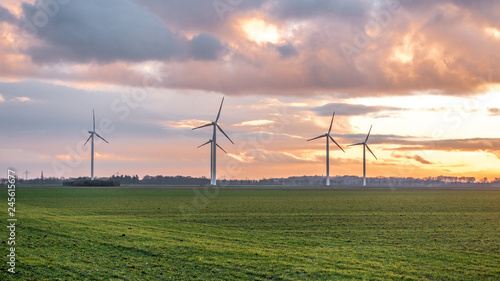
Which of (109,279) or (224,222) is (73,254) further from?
(224,222)

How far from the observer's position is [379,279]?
15.3m

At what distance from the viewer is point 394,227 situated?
94.7 feet

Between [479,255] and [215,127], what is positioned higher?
[215,127]

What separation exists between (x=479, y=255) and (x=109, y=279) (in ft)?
48.1

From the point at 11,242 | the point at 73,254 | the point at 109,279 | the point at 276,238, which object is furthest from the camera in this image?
the point at 276,238

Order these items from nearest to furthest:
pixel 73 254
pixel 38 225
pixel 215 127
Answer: pixel 73 254
pixel 38 225
pixel 215 127

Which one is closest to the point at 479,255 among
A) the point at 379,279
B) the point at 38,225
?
the point at 379,279

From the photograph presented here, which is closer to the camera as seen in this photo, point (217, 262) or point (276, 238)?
point (217, 262)

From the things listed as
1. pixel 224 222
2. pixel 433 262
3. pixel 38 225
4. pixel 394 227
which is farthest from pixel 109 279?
pixel 394 227

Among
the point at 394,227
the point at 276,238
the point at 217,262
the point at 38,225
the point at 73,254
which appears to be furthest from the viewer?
the point at 394,227

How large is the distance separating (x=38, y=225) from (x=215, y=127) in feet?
353

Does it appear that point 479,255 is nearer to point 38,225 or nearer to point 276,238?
point 276,238

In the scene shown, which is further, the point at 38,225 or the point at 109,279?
the point at 38,225

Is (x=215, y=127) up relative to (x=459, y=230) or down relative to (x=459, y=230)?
up
